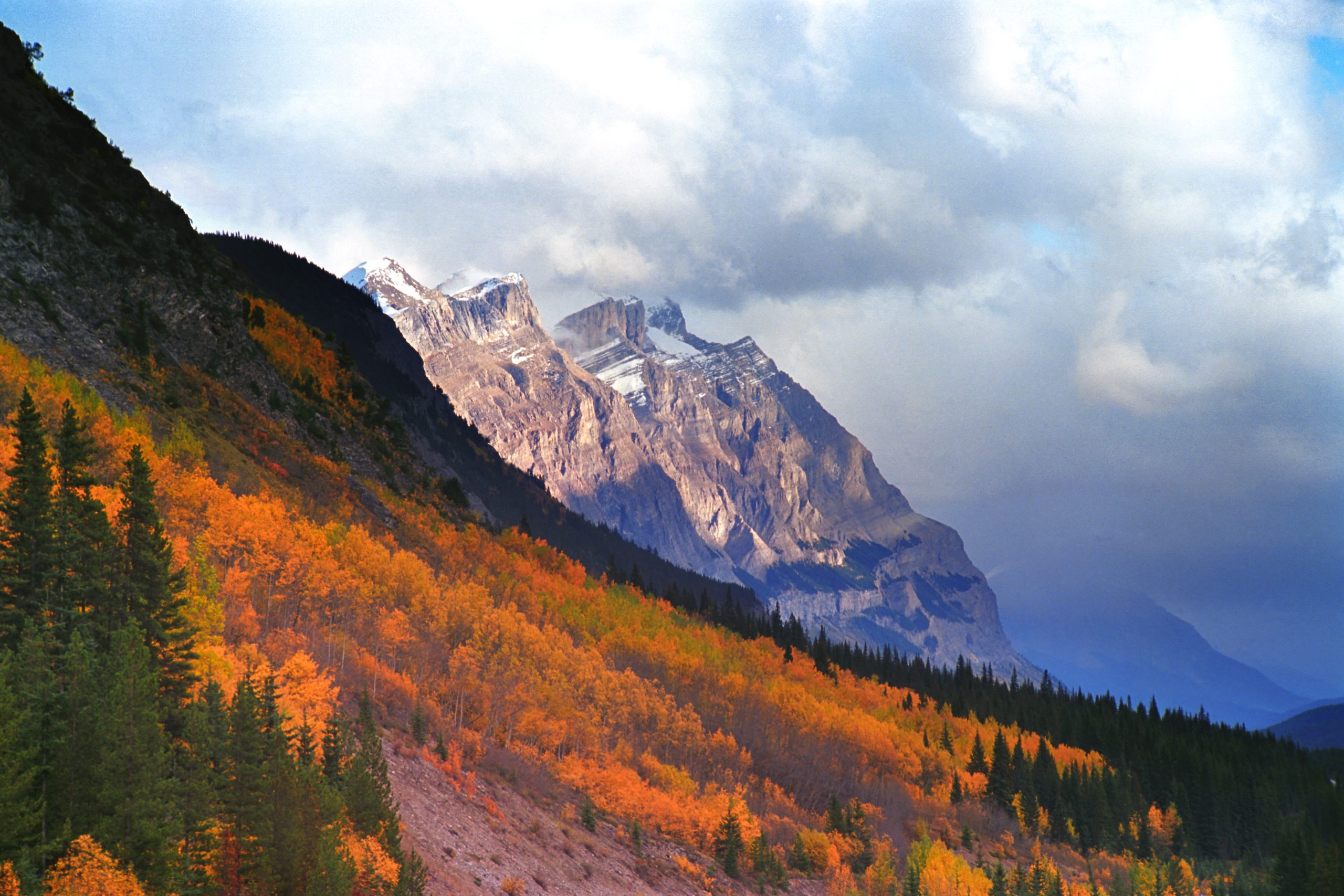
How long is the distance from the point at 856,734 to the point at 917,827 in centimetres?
3269

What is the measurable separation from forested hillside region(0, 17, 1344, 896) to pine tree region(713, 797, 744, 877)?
0.52 m

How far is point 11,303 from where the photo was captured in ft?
290

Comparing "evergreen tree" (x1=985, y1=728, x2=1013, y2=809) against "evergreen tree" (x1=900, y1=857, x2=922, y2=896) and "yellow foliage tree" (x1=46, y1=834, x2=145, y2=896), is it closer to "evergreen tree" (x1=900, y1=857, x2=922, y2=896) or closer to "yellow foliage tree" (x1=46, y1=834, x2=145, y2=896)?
"evergreen tree" (x1=900, y1=857, x2=922, y2=896)

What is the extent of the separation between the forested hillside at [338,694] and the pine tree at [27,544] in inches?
6.5

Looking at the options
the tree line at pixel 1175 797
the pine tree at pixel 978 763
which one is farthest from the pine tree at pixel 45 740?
the pine tree at pixel 978 763

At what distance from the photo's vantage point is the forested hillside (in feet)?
122

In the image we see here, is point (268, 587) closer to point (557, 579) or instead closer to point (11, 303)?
point (11, 303)

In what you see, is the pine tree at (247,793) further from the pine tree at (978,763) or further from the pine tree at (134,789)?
the pine tree at (978,763)

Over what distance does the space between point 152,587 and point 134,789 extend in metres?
16.0

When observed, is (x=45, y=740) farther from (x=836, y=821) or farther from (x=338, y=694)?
(x=836, y=821)

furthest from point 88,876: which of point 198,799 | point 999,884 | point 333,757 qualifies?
point 999,884

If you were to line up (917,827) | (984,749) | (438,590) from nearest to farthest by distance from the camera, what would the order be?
(438,590), (917,827), (984,749)

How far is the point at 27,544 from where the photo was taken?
1730 inches

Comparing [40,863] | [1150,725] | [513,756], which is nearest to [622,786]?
[513,756]
